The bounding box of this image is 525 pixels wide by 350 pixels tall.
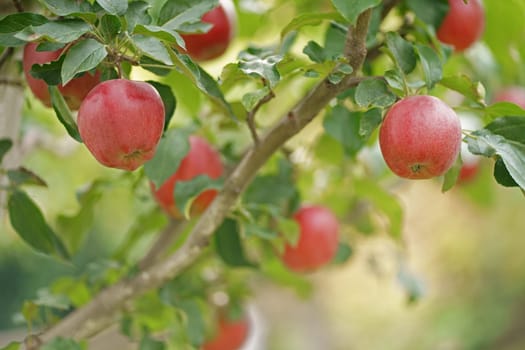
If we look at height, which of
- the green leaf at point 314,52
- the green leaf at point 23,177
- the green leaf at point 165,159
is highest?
the green leaf at point 314,52

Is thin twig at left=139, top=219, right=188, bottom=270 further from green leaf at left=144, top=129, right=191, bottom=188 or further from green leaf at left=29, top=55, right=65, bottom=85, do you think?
green leaf at left=29, top=55, right=65, bottom=85

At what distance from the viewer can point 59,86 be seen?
1.84ft

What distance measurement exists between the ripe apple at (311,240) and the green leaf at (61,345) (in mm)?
323

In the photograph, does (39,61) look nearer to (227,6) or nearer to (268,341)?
(227,6)

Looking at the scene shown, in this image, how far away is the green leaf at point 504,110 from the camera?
58 centimetres

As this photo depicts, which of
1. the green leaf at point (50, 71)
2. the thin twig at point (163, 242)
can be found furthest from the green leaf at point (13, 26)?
the thin twig at point (163, 242)

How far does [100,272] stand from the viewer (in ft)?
2.59

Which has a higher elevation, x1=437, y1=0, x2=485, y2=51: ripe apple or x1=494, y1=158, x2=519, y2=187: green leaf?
x1=494, y1=158, x2=519, y2=187: green leaf

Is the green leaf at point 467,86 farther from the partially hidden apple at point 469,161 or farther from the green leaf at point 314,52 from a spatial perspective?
the partially hidden apple at point 469,161

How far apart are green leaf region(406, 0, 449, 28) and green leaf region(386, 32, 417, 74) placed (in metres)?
0.11

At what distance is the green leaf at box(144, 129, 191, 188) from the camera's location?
656mm

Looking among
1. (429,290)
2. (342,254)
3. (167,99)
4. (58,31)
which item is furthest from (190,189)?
(429,290)

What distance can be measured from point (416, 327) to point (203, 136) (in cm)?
242

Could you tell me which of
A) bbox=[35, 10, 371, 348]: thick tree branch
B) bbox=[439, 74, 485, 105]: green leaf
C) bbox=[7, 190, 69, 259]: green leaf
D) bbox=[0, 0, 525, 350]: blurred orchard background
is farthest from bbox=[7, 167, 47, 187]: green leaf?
bbox=[0, 0, 525, 350]: blurred orchard background
